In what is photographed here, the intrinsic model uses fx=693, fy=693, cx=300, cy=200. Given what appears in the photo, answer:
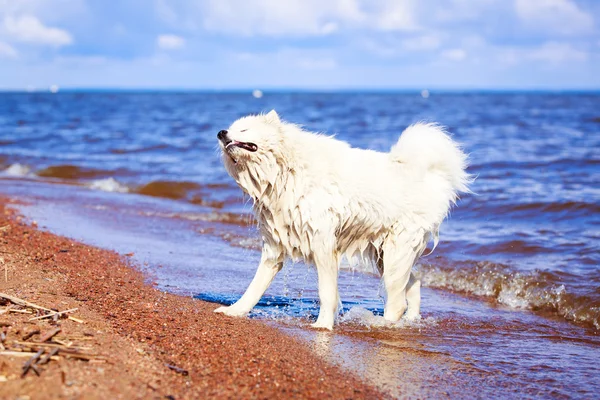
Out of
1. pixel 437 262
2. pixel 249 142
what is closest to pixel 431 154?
pixel 249 142

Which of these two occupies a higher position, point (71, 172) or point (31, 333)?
point (31, 333)

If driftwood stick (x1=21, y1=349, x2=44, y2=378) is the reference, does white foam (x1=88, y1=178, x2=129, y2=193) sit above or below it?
below

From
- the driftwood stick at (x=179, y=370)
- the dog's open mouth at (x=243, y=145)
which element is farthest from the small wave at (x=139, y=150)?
the driftwood stick at (x=179, y=370)

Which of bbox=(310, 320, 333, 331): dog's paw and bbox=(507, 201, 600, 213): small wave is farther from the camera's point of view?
bbox=(507, 201, 600, 213): small wave

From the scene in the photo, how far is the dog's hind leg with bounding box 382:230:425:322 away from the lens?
20.6 feet

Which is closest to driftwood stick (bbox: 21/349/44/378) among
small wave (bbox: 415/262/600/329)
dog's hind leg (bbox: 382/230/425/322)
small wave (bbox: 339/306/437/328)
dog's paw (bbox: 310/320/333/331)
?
dog's paw (bbox: 310/320/333/331)

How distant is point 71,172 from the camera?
1856 cm

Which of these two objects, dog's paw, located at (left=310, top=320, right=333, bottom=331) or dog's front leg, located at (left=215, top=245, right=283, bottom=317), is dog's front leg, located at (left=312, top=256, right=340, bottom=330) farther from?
dog's front leg, located at (left=215, top=245, right=283, bottom=317)

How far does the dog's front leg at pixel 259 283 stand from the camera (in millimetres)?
6199

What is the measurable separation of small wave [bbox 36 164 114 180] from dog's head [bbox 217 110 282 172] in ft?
41.8

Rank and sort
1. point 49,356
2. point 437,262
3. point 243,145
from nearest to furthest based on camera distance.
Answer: point 49,356, point 243,145, point 437,262

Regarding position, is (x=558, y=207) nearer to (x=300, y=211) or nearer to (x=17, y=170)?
(x=300, y=211)

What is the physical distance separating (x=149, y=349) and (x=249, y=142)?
6.50 feet

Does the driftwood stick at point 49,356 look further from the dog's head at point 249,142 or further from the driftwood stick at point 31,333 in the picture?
the dog's head at point 249,142
